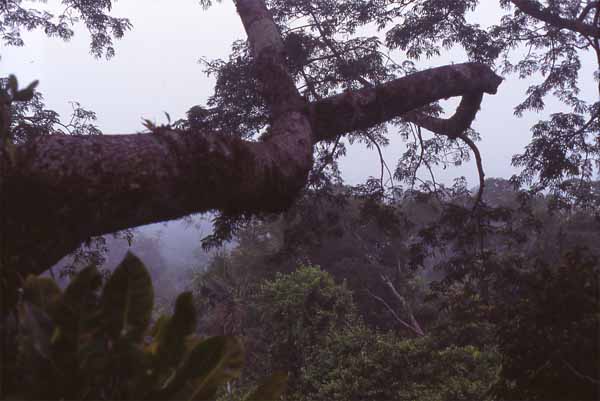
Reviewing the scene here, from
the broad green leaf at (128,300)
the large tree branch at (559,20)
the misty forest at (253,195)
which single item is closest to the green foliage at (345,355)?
the misty forest at (253,195)

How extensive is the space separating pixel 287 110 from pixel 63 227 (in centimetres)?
Result: 193

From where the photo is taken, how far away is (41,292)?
50.3 inches

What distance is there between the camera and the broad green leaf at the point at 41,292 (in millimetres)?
1256

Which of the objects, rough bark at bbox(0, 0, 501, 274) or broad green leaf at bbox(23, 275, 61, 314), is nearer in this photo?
broad green leaf at bbox(23, 275, 61, 314)

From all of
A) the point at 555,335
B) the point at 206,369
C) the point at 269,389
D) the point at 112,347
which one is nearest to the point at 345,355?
the point at 555,335

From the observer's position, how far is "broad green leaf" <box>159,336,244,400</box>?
142 centimetres

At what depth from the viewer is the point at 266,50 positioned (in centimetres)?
367

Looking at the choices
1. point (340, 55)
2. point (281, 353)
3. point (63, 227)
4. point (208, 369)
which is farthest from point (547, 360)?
point (281, 353)

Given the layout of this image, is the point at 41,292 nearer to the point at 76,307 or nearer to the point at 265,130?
the point at 76,307

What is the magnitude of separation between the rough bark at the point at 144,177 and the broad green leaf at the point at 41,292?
0.24 metres

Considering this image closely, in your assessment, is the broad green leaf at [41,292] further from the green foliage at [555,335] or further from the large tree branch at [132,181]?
the green foliage at [555,335]

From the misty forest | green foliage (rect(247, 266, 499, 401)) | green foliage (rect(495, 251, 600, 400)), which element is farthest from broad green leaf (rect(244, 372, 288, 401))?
green foliage (rect(247, 266, 499, 401))

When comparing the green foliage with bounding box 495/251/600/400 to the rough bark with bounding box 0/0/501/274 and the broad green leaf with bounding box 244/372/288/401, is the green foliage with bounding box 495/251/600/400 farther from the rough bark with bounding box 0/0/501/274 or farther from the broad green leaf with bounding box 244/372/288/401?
the rough bark with bounding box 0/0/501/274

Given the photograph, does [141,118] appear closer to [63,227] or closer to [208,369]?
[63,227]
